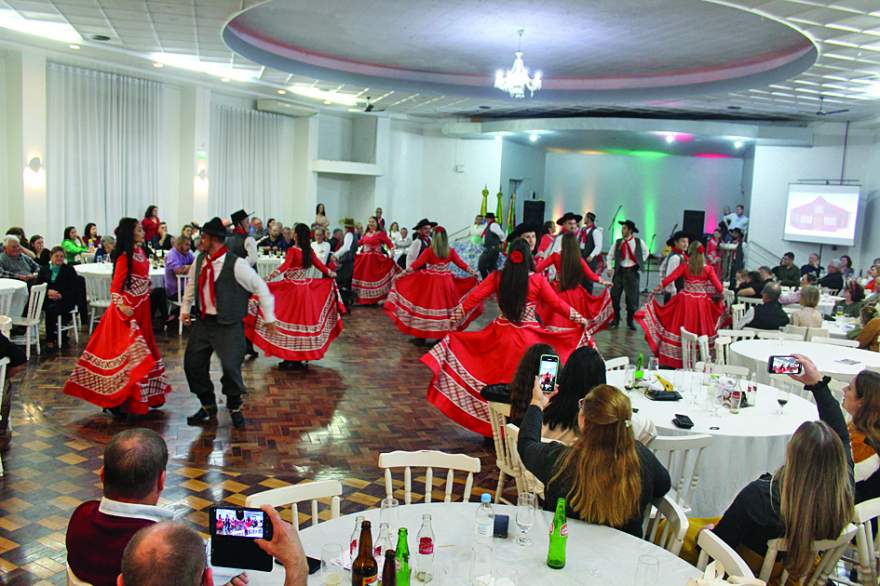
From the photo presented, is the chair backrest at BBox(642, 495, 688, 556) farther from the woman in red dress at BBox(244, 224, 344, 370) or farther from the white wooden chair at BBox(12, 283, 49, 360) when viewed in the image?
the white wooden chair at BBox(12, 283, 49, 360)

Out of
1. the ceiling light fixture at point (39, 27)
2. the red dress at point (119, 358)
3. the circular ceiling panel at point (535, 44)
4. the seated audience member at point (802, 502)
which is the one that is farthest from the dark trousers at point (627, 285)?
the seated audience member at point (802, 502)

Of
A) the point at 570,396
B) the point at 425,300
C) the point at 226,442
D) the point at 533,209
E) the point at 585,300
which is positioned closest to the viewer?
the point at 570,396

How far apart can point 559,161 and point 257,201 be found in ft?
29.0

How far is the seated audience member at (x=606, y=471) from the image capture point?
9.24ft

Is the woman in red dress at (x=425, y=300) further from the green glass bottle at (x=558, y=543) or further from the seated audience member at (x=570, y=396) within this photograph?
the green glass bottle at (x=558, y=543)

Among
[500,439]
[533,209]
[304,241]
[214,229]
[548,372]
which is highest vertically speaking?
[533,209]

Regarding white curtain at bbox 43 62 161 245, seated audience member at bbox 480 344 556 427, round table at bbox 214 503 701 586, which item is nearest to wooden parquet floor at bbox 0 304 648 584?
seated audience member at bbox 480 344 556 427

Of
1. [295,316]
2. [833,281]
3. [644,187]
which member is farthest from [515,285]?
[644,187]

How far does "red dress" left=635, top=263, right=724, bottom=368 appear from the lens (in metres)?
8.56

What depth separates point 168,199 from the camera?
1504cm

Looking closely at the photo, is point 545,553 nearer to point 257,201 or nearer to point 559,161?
point 257,201

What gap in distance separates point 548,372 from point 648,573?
1.56m

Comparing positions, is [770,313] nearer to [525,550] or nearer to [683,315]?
[683,315]

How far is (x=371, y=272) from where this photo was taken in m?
12.5
